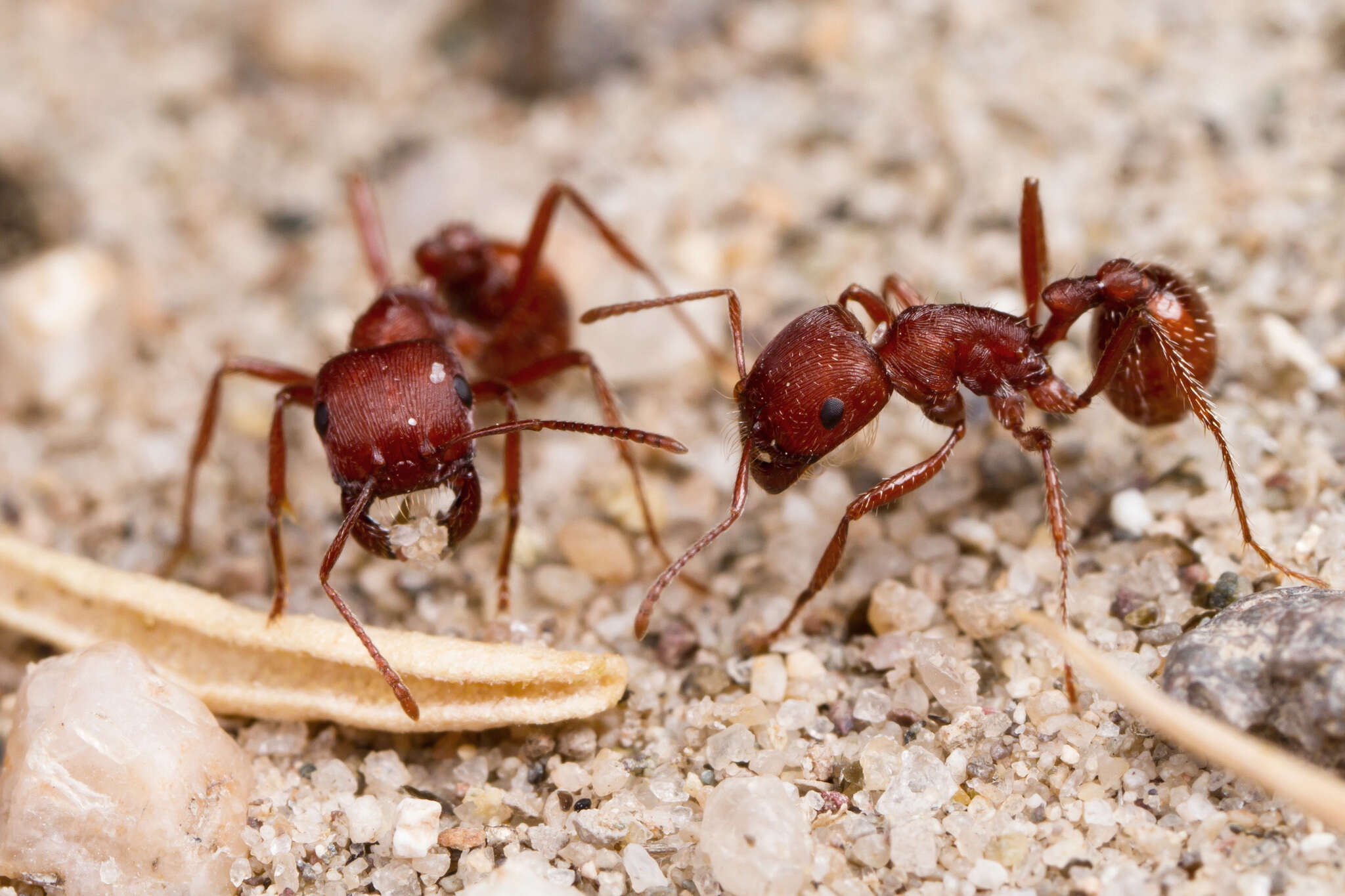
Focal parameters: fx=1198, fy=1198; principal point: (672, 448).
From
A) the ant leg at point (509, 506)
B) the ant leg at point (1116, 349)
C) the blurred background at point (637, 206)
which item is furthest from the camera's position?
the blurred background at point (637, 206)

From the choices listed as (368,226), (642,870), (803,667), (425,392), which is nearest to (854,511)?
(803,667)

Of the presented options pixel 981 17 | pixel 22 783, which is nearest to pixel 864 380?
pixel 22 783

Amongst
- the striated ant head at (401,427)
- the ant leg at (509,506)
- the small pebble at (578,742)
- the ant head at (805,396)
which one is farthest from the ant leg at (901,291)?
the small pebble at (578,742)

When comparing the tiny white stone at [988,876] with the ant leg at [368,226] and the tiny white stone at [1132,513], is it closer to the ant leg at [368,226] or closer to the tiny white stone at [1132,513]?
the tiny white stone at [1132,513]

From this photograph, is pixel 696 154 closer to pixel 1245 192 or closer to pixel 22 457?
pixel 1245 192

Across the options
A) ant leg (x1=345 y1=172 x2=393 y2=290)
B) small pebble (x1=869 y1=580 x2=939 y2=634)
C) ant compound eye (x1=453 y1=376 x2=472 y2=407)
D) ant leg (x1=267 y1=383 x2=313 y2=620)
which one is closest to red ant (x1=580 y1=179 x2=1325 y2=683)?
small pebble (x1=869 y1=580 x2=939 y2=634)

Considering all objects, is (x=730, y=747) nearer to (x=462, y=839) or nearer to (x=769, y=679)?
(x=769, y=679)

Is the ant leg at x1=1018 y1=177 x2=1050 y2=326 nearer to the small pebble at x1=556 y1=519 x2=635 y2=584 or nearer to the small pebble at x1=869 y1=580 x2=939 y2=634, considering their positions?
the small pebble at x1=869 y1=580 x2=939 y2=634
